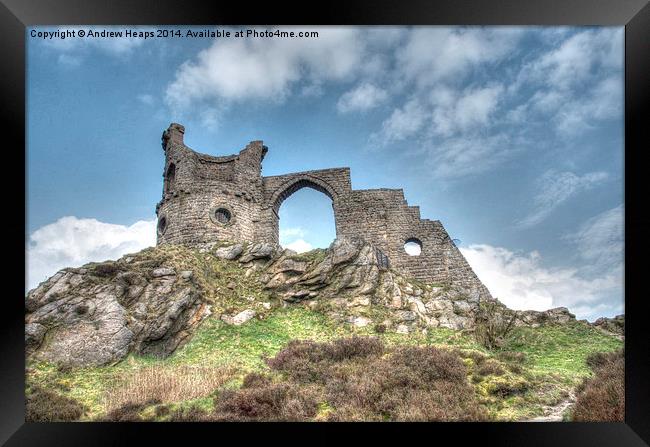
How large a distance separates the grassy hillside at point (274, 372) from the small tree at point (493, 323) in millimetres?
408

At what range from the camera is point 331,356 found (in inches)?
496

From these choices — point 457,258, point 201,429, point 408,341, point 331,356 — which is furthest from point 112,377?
point 457,258

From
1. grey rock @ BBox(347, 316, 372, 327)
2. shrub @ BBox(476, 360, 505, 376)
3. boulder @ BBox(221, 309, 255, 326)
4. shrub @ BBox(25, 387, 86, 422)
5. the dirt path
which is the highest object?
boulder @ BBox(221, 309, 255, 326)

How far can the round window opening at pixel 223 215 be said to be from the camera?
23005 mm

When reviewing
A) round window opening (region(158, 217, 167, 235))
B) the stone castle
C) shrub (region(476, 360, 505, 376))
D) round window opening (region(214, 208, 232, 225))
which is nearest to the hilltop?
shrub (region(476, 360, 505, 376))

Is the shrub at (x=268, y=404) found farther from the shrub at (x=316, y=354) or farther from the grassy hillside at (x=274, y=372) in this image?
the shrub at (x=316, y=354)

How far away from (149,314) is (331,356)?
7720 millimetres

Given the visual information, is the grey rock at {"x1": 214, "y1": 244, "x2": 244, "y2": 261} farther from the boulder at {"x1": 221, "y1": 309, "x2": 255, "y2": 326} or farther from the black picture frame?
the black picture frame

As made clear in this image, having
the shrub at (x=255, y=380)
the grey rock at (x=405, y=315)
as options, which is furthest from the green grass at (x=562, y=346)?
the shrub at (x=255, y=380)

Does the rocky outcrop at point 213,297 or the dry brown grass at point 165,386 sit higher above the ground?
the rocky outcrop at point 213,297

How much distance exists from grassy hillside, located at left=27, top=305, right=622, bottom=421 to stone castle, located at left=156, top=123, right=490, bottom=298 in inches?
258

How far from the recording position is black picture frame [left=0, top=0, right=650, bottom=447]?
19.4 feet

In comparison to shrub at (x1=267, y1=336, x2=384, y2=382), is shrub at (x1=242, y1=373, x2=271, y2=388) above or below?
below
